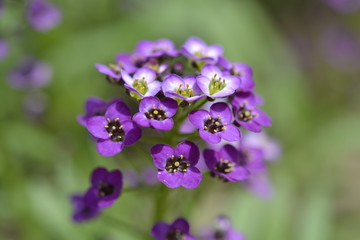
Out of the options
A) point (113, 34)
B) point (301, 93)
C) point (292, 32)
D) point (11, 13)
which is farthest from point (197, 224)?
point (292, 32)

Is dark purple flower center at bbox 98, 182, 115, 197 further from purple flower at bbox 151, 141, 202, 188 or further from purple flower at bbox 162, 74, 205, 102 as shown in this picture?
purple flower at bbox 162, 74, 205, 102

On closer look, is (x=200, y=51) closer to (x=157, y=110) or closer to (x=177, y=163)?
(x=157, y=110)

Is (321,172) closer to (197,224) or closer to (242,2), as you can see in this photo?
(197,224)

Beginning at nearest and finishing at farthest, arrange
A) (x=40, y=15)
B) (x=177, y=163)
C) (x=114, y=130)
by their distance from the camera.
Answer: (x=177, y=163) < (x=114, y=130) < (x=40, y=15)

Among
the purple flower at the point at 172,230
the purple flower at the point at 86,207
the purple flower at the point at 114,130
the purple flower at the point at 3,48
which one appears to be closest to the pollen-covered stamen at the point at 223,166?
the purple flower at the point at 172,230

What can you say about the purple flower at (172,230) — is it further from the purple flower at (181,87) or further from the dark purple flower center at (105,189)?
the purple flower at (181,87)

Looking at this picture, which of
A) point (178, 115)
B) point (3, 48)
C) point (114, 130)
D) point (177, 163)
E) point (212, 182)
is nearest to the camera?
point (177, 163)

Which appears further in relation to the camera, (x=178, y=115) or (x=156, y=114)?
(x=178, y=115)

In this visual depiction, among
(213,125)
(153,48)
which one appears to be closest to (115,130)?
(213,125)
